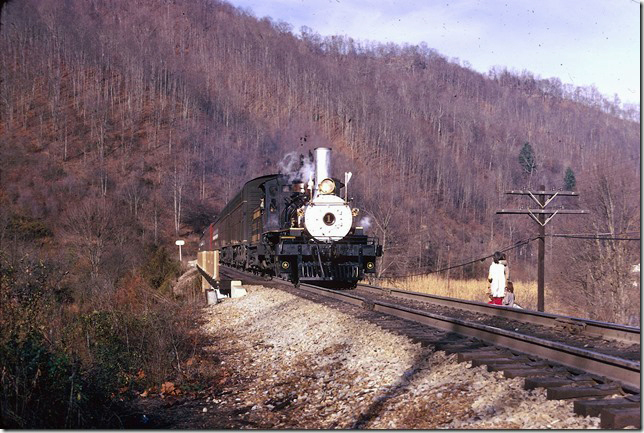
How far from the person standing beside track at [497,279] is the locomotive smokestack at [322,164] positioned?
6.05m

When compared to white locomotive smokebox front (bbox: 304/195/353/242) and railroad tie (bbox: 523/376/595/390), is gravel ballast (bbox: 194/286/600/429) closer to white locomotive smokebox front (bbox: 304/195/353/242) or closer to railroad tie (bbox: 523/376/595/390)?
railroad tie (bbox: 523/376/595/390)

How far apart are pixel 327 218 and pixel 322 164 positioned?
1744 millimetres

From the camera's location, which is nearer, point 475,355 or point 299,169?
point 475,355

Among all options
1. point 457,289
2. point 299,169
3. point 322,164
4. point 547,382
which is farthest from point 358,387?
point 457,289

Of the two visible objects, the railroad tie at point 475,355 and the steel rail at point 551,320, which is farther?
the steel rail at point 551,320

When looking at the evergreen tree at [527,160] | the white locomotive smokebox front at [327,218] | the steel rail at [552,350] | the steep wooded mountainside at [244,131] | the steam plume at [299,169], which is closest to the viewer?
the steel rail at [552,350]

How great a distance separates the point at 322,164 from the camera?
1775 centimetres

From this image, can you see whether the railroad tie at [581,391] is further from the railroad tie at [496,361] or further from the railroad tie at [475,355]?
the railroad tie at [475,355]

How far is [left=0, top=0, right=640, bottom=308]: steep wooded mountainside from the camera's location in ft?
147

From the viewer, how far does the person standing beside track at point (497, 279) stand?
1309 centimetres

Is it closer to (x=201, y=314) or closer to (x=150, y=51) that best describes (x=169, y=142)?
(x=150, y=51)

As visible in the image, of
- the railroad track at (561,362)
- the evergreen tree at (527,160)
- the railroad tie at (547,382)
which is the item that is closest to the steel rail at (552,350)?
the railroad track at (561,362)

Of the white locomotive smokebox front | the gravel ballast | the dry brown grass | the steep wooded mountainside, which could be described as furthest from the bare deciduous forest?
the white locomotive smokebox front

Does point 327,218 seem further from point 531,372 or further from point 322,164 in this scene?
point 531,372
